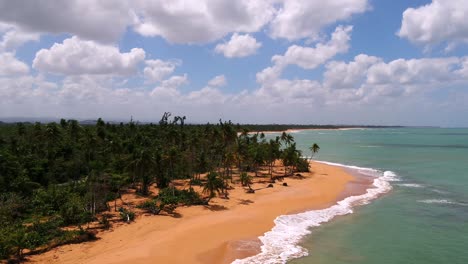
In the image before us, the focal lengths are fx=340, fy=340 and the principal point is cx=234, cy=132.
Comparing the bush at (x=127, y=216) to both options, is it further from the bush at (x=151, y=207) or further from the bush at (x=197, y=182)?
the bush at (x=197, y=182)

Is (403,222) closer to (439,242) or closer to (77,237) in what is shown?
(439,242)

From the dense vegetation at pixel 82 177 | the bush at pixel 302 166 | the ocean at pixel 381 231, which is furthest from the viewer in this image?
the bush at pixel 302 166

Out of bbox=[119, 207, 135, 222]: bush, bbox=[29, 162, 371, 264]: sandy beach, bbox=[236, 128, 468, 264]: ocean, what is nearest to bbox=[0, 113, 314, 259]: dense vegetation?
bbox=[119, 207, 135, 222]: bush

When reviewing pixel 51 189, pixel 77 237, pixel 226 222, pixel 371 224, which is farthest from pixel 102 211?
pixel 371 224

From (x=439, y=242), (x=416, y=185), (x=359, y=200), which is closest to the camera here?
(x=439, y=242)

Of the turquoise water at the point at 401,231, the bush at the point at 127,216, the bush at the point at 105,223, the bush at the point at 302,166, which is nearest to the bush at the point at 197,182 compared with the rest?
the bush at the point at 127,216

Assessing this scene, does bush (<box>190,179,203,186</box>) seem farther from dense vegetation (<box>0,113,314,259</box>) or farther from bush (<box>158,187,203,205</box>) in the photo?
bush (<box>158,187,203,205</box>)
